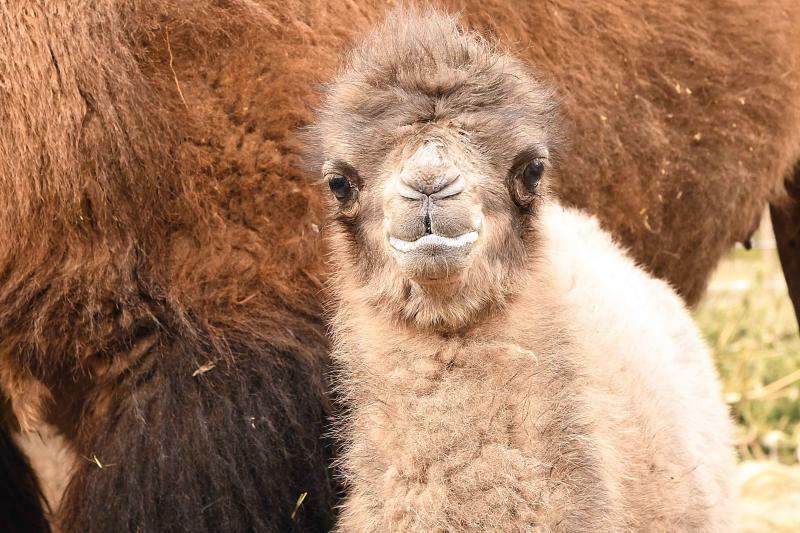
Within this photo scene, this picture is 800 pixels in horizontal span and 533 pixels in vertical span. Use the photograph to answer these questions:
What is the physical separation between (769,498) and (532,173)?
3.73 m

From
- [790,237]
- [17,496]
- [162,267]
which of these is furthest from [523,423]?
[790,237]

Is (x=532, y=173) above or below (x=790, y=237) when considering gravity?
above

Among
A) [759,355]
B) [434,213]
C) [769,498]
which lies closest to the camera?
[434,213]

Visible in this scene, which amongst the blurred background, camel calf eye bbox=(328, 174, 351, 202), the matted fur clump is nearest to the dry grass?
the blurred background

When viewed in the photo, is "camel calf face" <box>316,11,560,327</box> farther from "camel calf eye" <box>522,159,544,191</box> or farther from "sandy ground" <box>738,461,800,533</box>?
"sandy ground" <box>738,461,800,533</box>

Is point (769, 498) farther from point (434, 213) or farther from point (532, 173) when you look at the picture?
point (434, 213)

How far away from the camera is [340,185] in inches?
121

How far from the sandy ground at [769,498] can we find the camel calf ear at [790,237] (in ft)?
2.89

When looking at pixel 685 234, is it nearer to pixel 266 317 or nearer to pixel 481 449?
pixel 266 317

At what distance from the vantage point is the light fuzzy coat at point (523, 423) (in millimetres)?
2914

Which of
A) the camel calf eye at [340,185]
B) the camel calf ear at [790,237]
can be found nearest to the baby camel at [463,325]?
the camel calf eye at [340,185]

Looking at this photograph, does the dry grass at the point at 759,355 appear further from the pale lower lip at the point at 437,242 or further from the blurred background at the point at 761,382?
the pale lower lip at the point at 437,242

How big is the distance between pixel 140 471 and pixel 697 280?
2.58 metres

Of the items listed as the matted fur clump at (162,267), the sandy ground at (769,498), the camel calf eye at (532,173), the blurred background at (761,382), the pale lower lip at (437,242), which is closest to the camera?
the pale lower lip at (437,242)
